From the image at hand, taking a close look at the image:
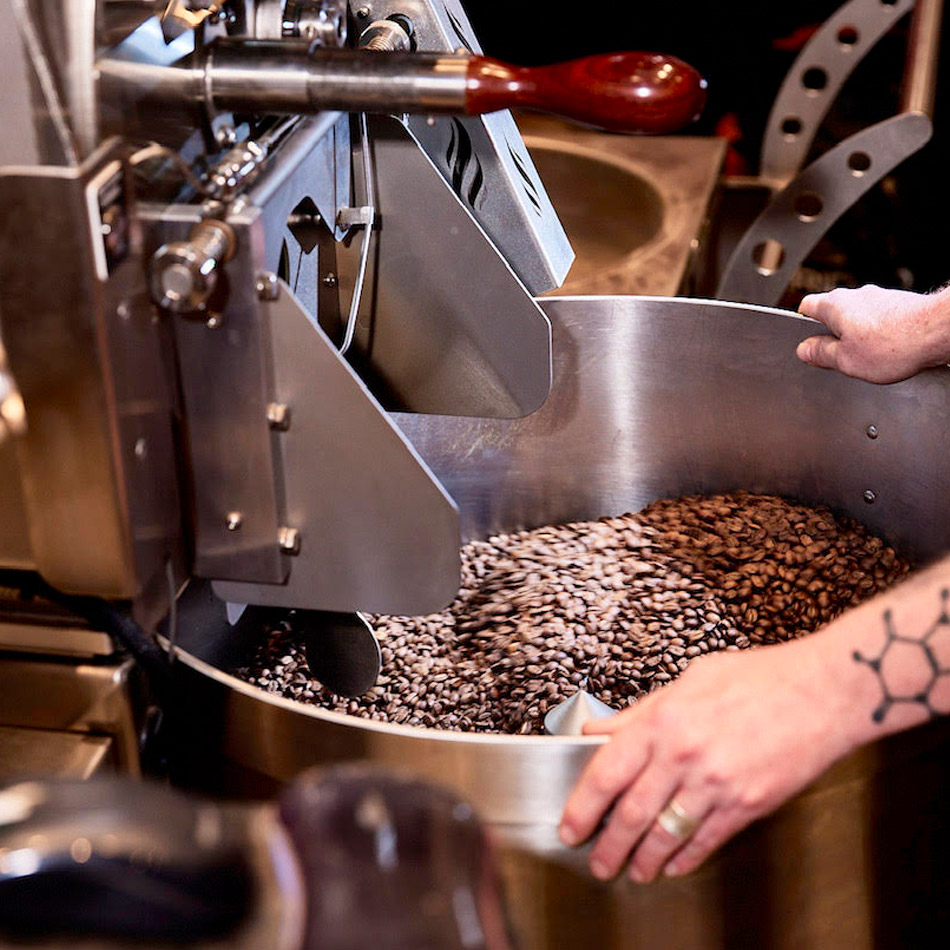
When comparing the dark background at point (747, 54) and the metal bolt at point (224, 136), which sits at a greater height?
the metal bolt at point (224, 136)

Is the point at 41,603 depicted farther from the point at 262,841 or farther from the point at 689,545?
the point at 689,545

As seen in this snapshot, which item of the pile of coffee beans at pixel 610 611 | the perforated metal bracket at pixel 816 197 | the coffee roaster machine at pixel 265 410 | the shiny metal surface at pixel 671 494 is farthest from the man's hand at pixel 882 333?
the perforated metal bracket at pixel 816 197

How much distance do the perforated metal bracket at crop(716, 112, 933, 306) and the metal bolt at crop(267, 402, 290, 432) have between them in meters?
1.16

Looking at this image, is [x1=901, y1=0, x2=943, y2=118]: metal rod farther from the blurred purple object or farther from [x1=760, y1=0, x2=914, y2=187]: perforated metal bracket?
the blurred purple object

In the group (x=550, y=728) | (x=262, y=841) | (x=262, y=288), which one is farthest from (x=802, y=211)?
(x=262, y=841)

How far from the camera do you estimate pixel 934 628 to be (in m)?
0.66

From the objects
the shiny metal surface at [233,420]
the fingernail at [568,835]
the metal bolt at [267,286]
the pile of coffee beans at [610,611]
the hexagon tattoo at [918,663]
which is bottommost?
the pile of coffee beans at [610,611]

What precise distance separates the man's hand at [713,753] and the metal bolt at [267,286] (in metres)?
0.30

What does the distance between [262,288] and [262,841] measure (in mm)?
360

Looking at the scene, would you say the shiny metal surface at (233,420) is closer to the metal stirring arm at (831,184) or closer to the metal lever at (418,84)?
the metal lever at (418,84)

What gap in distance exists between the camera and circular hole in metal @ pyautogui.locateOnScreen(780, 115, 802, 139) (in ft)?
6.81

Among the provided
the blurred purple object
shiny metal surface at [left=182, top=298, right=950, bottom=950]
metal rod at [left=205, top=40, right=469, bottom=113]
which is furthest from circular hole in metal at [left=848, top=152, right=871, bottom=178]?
the blurred purple object

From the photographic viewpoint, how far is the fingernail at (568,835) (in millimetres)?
650

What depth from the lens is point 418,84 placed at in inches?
24.7
